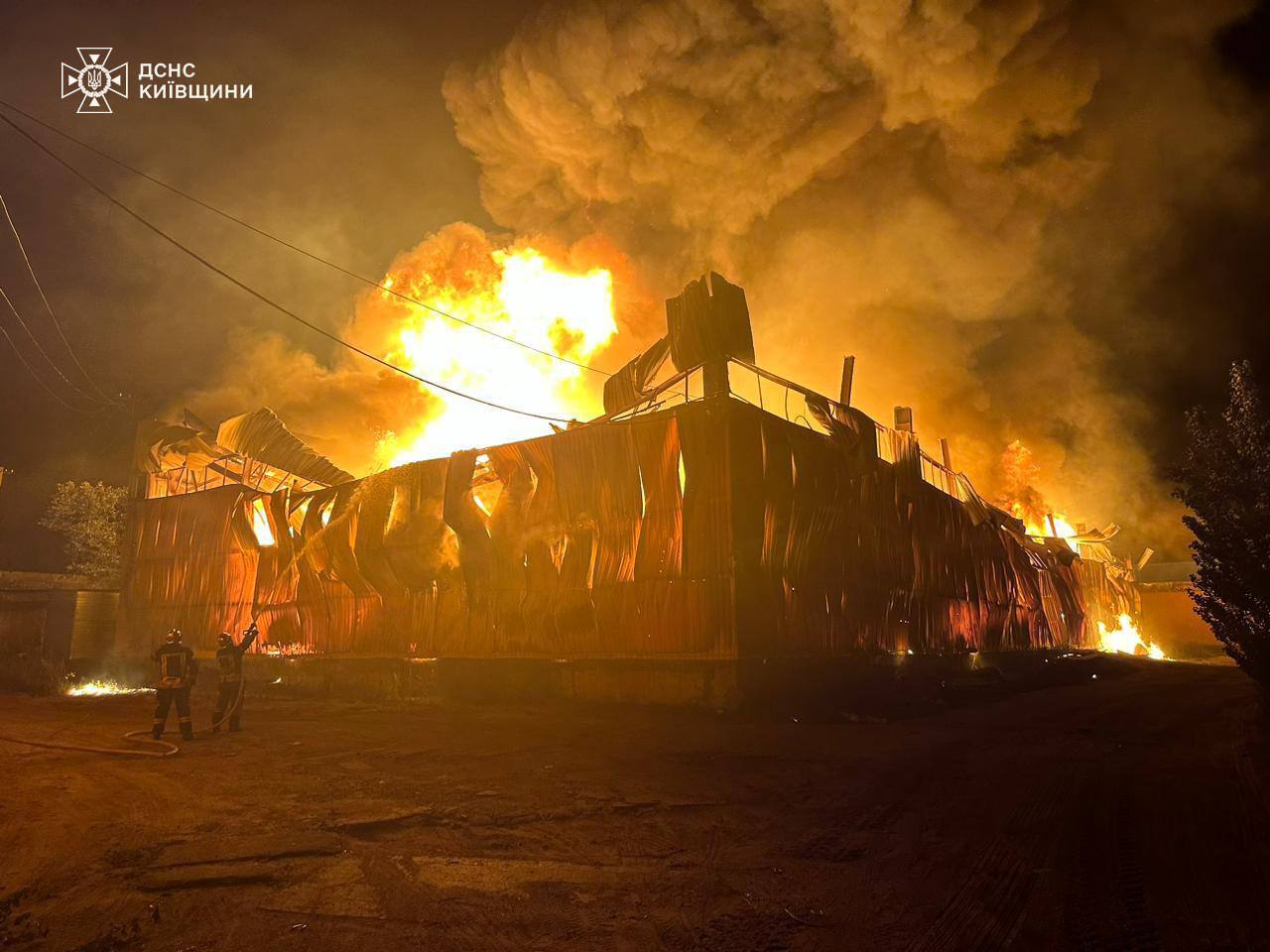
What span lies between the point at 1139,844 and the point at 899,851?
1.66 meters

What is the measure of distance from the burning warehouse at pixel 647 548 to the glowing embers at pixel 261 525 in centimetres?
5

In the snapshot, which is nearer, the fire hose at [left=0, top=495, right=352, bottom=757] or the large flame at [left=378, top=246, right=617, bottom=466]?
the fire hose at [left=0, top=495, right=352, bottom=757]

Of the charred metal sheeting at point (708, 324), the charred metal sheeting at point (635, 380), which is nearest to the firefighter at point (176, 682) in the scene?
the charred metal sheeting at point (635, 380)

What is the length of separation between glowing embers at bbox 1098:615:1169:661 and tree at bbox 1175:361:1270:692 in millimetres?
25254

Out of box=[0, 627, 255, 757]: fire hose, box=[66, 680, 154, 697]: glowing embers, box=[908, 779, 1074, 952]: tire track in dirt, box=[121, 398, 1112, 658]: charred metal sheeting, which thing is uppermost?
box=[121, 398, 1112, 658]: charred metal sheeting

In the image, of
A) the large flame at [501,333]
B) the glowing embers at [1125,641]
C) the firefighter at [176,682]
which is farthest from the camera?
the glowing embers at [1125,641]

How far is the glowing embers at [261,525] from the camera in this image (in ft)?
61.6

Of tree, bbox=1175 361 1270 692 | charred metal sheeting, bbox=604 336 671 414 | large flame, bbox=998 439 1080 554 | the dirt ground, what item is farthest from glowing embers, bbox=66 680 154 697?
large flame, bbox=998 439 1080 554

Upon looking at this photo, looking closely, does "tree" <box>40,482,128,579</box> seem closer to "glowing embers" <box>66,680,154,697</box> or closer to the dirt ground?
"glowing embers" <box>66,680,154,697</box>

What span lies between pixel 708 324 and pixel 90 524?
32146mm

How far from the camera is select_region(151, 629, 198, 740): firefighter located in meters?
10.2

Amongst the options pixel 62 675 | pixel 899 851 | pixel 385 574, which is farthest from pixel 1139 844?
pixel 62 675

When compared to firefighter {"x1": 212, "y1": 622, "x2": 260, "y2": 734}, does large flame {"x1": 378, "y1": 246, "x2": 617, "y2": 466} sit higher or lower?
higher

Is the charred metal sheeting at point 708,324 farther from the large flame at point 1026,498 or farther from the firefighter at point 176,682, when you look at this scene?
the large flame at point 1026,498
